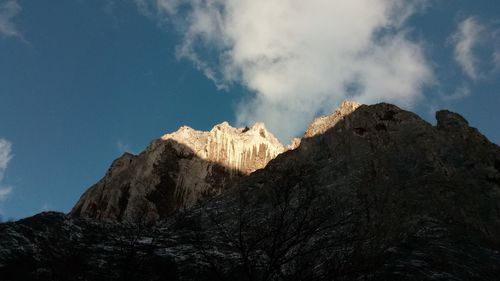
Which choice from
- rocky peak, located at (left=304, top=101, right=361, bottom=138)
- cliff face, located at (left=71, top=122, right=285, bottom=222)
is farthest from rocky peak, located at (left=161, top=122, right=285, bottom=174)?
rocky peak, located at (left=304, top=101, right=361, bottom=138)

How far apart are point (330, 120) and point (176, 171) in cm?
1728

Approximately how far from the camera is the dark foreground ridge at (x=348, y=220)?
18.0m

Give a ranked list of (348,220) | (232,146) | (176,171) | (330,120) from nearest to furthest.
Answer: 1. (348,220)
2. (330,120)
3. (176,171)
4. (232,146)

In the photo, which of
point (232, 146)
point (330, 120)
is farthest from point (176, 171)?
point (330, 120)

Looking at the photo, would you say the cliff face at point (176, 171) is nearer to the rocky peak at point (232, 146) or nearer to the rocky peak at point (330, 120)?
the rocky peak at point (232, 146)

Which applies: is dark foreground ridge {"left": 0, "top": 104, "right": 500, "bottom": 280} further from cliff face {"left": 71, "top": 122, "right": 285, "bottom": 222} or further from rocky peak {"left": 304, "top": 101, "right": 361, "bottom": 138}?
cliff face {"left": 71, "top": 122, "right": 285, "bottom": 222}

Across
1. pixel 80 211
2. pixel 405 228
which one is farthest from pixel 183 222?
pixel 80 211

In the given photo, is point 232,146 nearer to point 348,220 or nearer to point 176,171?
point 176,171

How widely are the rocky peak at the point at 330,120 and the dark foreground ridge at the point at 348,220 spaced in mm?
430

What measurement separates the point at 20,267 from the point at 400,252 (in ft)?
54.4

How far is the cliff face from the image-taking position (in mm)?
53062

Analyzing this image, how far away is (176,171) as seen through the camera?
5762 cm

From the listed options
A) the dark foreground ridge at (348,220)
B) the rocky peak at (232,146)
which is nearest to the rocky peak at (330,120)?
the dark foreground ridge at (348,220)

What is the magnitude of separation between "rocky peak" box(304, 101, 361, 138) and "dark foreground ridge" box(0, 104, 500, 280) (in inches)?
16.9
